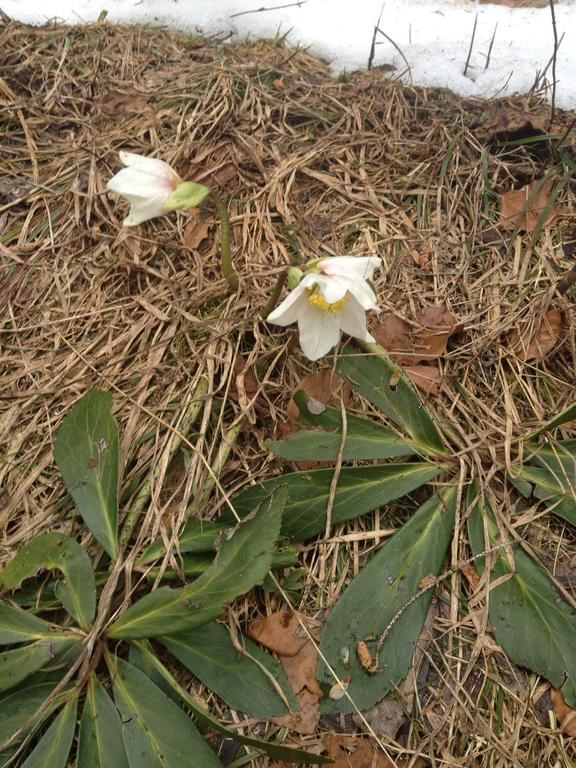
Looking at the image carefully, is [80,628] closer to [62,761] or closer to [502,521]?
[62,761]

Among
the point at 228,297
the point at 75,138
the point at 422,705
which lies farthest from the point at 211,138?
the point at 422,705

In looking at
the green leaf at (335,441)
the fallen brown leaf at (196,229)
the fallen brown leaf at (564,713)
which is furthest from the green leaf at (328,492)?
the fallen brown leaf at (196,229)

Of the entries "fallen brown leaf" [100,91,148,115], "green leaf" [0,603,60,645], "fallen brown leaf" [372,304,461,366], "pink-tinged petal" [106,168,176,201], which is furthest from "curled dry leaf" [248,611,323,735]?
"fallen brown leaf" [100,91,148,115]

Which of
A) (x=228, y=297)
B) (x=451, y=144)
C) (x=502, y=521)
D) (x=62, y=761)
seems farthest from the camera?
(x=451, y=144)

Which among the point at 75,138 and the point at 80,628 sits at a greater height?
the point at 75,138

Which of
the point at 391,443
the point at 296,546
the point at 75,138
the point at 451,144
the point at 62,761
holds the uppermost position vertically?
the point at 451,144
